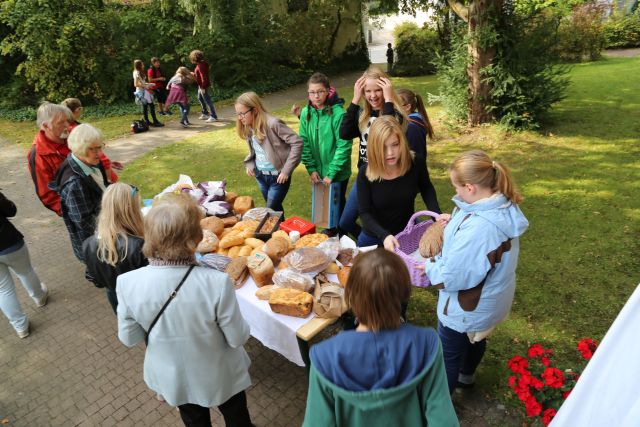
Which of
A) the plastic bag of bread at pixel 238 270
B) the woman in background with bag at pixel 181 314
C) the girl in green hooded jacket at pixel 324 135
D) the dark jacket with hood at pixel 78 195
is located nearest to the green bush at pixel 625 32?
the girl in green hooded jacket at pixel 324 135

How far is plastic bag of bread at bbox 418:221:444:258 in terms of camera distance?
2865 millimetres

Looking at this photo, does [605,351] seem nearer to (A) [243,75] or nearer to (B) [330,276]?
(B) [330,276]

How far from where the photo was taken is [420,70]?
17.7 metres

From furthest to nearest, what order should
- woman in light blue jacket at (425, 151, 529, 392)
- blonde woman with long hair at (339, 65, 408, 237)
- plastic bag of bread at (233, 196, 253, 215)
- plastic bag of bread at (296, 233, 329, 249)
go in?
1. plastic bag of bread at (233, 196, 253, 215)
2. blonde woman with long hair at (339, 65, 408, 237)
3. plastic bag of bread at (296, 233, 329, 249)
4. woman in light blue jacket at (425, 151, 529, 392)

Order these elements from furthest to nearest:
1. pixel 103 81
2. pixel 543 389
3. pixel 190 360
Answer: pixel 103 81 → pixel 543 389 → pixel 190 360

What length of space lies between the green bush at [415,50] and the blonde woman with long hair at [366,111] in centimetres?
1418

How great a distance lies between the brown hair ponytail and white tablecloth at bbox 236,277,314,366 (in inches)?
52.4

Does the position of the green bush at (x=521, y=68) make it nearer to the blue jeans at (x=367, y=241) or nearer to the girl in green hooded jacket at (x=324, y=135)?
the girl in green hooded jacket at (x=324, y=135)

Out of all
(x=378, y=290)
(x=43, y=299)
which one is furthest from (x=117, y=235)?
(x=43, y=299)

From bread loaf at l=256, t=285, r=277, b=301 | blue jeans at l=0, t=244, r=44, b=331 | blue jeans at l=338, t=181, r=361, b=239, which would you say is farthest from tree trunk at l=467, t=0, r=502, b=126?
blue jeans at l=0, t=244, r=44, b=331

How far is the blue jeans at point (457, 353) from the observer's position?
270 cm

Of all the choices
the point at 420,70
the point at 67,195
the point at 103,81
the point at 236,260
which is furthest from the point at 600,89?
the point at 103,81

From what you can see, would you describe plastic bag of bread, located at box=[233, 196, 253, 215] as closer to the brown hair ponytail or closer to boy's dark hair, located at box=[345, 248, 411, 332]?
the brown hair ponytail

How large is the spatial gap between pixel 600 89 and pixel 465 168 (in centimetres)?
1203
